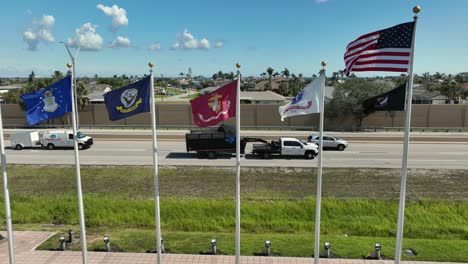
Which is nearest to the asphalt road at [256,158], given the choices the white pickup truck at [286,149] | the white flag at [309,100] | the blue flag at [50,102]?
the white pickup truck at [286,149]

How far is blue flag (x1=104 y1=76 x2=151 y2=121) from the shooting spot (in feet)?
31.2

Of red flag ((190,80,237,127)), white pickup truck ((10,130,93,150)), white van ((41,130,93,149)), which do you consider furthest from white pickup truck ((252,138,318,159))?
red flag ((190,80,237,127))

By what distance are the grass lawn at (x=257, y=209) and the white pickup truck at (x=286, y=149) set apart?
4389mm

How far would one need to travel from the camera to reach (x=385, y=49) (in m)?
8.45

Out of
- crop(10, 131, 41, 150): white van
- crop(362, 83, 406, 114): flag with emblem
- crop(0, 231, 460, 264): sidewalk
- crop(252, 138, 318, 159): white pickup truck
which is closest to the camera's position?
crop(362, 83, 406, 114): flag with emblem

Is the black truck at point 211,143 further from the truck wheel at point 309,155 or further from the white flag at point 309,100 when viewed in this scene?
the white flag at point 309,100

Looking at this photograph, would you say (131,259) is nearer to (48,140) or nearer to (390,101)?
(390,101)

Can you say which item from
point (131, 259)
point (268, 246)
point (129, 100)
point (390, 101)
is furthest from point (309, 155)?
point (129, 100)

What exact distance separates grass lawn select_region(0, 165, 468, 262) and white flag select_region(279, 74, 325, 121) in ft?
17.3

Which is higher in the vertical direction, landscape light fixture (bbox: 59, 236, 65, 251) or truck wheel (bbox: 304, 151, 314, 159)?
truck wheel (bbox: 304, 151, 314, 159)

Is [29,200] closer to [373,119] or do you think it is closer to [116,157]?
[116,157]

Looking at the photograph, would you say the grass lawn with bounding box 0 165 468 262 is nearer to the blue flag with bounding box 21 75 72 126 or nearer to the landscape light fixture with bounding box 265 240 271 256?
the landscape light fixture with bounding box 265 240 271 256

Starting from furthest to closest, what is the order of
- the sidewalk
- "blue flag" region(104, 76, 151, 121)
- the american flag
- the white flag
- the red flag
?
the sidewalk, the red flag, "blue flag" region(104, 76, 151, 121), the white flag, the american flag

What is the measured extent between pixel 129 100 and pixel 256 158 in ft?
64.3
